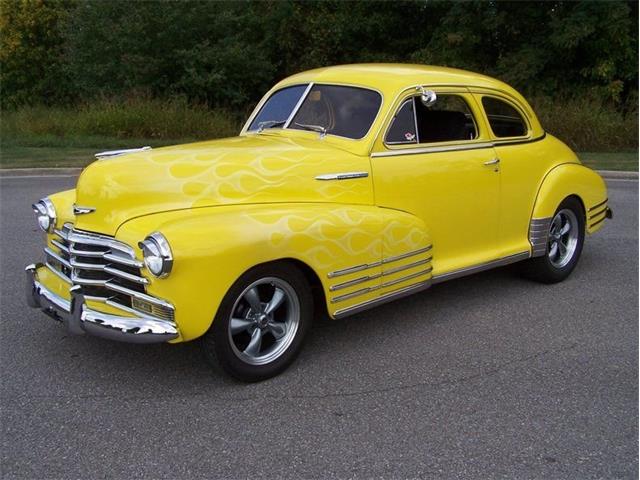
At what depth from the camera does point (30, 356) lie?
402cm

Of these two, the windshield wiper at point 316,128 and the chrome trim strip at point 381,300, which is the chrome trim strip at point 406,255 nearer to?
the chrome trim strip at point 381,300

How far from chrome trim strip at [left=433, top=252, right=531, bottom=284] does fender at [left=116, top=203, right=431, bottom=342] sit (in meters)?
0.19

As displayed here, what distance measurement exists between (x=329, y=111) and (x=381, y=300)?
1521 mm

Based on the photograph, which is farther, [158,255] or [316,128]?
[316,128]

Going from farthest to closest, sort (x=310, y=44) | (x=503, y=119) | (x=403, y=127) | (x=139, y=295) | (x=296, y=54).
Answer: (x=296, y=54) < (x=310, y=44) < (x=503, y=119) < (x=403, y=127) < (x=139, y=295)

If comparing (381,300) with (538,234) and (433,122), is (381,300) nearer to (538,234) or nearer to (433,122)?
(433,122)

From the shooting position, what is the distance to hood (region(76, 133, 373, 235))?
11.8ft

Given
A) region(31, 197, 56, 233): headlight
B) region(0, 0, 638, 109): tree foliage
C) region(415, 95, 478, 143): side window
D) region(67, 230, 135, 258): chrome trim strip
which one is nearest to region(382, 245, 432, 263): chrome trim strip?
region(415, 95, 478, 143): side window

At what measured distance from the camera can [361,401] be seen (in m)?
3.48

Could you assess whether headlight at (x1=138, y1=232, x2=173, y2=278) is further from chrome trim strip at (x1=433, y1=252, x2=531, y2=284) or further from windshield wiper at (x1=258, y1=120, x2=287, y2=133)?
chrome trim strip at (x1=433, y1=252, x2=531, y2=284)

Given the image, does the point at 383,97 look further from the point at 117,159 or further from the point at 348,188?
the point at 117,159

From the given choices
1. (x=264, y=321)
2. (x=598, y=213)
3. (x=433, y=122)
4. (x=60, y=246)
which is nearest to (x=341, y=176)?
(x=264, y=321)

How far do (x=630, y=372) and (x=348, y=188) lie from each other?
7.13ft

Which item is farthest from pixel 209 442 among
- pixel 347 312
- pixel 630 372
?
pixel 630 372
